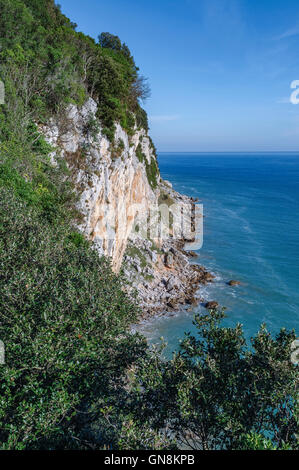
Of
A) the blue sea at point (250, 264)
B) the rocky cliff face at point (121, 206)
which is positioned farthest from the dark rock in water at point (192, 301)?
the blue sea at point (250, 264)

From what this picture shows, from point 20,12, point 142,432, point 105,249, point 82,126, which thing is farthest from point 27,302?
point 20,12

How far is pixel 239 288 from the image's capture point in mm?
34594

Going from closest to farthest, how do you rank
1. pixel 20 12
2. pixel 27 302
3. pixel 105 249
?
1. pixel 27 302
2. pixel 20 12
3. pixel 105 249

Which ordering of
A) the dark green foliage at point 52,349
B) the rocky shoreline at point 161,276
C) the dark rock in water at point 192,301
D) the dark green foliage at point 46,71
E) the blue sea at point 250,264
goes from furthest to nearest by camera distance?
1. the dark rock in water at point 192,301
2. the rocky shoreline at point 161,276
3. the blue sea at point 250,264
4. the dark green foliage at point 46,71
5. the dark green foliage at point 52,349

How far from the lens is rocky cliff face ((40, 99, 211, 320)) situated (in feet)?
69.6

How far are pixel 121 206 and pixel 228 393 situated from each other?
23601mm

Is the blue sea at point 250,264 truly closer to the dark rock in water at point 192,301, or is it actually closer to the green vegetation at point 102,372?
the dark rock in water at point 192,301

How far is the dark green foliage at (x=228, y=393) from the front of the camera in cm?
687

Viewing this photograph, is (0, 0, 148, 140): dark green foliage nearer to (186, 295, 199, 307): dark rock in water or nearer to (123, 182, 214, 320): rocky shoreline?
(123, 182, 214, 320): rocky shoreline

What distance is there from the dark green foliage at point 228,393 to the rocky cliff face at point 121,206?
1025cm

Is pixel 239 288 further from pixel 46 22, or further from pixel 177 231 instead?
pixel 46 22

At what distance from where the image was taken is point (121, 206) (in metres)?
29.2

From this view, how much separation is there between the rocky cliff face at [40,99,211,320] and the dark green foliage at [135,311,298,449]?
403 inches
